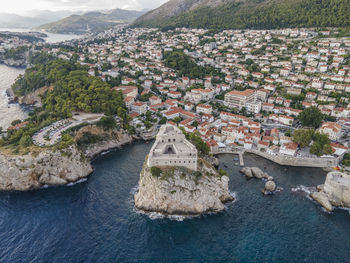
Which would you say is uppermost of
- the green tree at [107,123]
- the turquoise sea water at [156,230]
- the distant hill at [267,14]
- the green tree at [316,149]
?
the distant hill at [267,14]

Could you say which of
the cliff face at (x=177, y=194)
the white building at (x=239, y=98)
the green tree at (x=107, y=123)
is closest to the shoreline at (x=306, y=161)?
the cliff face at (x=177, y=194)

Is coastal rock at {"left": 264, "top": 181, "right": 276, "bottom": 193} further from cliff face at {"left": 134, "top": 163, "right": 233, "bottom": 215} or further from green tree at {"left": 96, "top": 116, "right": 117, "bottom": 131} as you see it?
green tree at {"left": 96, "top": 116, "right": 117, "bottom": 131}

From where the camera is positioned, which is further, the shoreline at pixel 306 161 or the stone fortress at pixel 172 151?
the shoreline at pixel 306 161

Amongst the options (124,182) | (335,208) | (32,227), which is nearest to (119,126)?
(124,182)

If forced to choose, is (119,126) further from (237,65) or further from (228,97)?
(237,65)

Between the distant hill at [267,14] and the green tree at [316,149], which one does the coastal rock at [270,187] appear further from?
the distant hill at [267,14]

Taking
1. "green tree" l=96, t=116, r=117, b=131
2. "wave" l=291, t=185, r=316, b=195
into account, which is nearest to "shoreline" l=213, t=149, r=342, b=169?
"wave" l=291, t=185, r=316, b=195

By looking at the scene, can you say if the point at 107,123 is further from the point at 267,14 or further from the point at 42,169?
the point at 267,14
